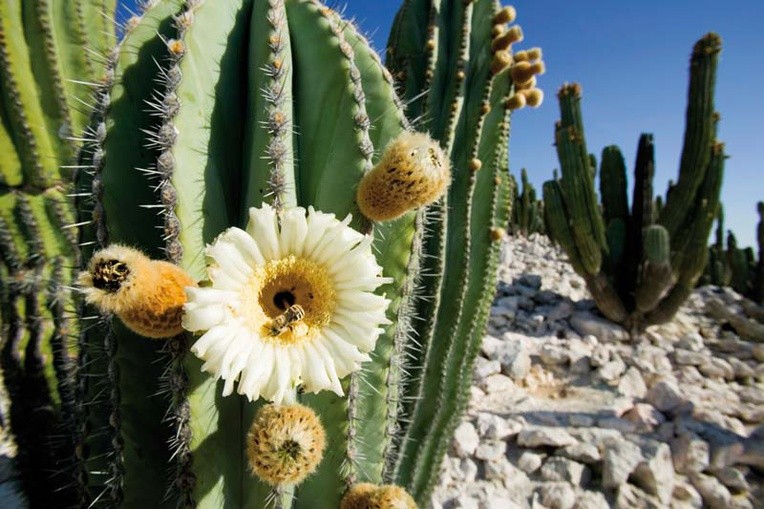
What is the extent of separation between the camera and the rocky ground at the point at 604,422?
2.15m

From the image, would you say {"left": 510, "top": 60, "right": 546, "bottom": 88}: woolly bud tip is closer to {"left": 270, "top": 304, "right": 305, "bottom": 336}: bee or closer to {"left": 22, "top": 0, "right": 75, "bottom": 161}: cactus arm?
{"left": 270, "top": 304, "right": 305, "bottom": 336}: bee

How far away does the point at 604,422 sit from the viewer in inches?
103

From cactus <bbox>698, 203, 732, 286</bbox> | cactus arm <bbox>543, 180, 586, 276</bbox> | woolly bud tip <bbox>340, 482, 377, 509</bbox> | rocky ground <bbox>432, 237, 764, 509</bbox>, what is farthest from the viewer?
cactus <bbox>698, 203, 732, 286</bbox>

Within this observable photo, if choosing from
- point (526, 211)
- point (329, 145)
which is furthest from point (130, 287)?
point (526, 211)

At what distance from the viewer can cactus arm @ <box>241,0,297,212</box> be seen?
100 cm

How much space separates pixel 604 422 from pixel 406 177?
7.55 feet

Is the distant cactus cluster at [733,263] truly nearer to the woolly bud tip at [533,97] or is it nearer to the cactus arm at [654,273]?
the cactus arm at [654,273]

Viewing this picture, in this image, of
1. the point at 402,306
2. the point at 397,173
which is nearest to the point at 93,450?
the point at 402,306

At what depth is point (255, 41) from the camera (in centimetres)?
115

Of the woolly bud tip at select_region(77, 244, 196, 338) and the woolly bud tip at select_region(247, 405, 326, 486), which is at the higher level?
the woolly bud tip at select_region(77, 244, 196, 338)

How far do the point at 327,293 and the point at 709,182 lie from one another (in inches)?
195

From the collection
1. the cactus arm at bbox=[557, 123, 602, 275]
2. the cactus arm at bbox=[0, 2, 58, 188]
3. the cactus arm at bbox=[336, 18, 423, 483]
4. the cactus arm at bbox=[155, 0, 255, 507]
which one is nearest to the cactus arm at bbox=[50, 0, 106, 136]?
the cactus arm at bbox=[0, 2, 58, 188]

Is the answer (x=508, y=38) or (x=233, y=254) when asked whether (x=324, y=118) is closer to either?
(x=233, y=254)

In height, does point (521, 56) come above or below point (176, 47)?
above
